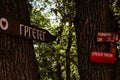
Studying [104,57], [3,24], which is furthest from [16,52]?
[104,57]

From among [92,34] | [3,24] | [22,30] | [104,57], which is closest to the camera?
[3,24]

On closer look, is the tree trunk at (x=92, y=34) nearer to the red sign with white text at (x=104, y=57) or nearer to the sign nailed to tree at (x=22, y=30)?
the red sign with white text at (x=104, y=57)

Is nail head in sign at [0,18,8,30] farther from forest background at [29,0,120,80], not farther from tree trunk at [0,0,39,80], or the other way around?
forest background at [29,0,120,80]

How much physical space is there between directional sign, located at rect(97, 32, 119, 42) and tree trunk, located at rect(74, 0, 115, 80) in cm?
9

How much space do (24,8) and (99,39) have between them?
5.00 feet

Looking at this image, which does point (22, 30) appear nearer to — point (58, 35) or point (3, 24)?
→ point (3, 24)

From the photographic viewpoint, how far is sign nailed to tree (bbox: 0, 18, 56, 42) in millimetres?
3264

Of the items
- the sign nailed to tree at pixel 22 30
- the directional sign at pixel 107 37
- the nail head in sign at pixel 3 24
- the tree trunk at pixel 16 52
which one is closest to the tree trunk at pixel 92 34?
the directional sign at pixel 107 37

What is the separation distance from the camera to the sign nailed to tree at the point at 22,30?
10.7 feet

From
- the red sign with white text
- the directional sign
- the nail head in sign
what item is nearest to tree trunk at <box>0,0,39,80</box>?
the nail head in sign

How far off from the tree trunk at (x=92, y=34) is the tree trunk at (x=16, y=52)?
1.30 m

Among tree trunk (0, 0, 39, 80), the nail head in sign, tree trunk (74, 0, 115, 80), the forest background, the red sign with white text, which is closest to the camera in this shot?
the nail head in sign

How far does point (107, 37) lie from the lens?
15.7 feet

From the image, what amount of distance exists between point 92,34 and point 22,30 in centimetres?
170
